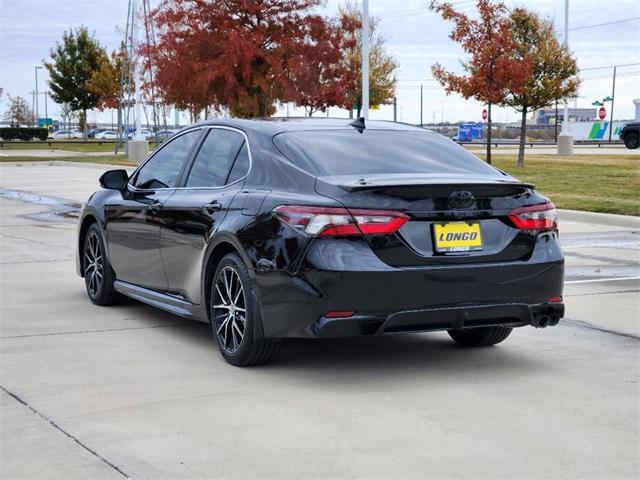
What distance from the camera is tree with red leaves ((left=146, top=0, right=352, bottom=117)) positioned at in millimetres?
33625

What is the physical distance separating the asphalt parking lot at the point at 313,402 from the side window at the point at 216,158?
3.70 feet

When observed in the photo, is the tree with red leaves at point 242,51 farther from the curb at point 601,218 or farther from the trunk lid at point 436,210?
the trunk lid at point 436,210

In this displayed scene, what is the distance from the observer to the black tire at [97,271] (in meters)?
8.80

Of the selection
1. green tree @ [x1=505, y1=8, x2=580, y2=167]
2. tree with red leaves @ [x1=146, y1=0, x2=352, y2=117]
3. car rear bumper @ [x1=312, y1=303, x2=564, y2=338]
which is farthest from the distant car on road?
car rear bumper @ [x1=312, y1=303, x2=564, y2=338]

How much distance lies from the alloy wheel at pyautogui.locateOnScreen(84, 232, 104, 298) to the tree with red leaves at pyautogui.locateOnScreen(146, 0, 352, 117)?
2430cm

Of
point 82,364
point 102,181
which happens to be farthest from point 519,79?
point 82,364

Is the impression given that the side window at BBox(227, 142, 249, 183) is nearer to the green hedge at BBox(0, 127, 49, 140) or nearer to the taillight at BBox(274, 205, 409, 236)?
the taillight at BBox(274, 205, 409, 236)

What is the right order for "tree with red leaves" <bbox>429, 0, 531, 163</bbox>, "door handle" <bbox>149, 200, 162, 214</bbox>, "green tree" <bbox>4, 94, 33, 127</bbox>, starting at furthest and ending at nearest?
1. "green tree" <bbox>4, 94, 33, 127</bbox>
2. "tree with red leaves" <bbox>429, 0, 531, 163</bbox>
3. "door handle" <bbox>149, 200, 162, 214</bbox>

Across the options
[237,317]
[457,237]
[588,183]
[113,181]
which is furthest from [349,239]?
[588,183]

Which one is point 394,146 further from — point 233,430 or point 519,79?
point 519,79

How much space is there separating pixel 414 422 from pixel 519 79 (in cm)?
2685

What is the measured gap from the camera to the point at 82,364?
6746 mm

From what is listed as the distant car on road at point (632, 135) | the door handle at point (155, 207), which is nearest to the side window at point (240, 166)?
the door handle at point (155, 207)

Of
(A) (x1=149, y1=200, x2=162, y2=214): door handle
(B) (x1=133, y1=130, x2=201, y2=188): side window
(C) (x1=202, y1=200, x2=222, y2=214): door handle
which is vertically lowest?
(A) (x1=149, y1=200, x2=162, y2=214): door handle
